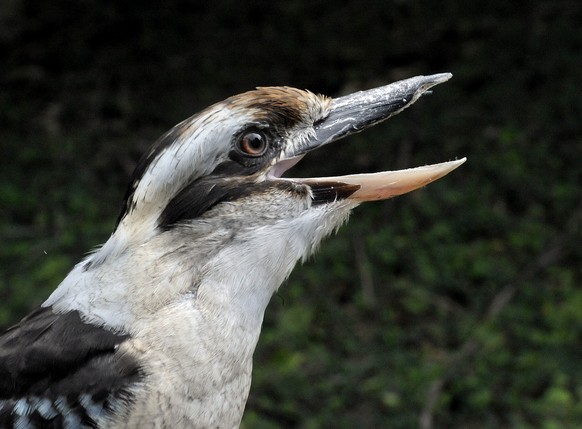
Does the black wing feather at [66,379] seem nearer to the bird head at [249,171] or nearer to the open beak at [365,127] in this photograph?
the bird head at [249,171]

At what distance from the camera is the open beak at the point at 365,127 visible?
2.80 m

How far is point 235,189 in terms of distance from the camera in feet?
8.84

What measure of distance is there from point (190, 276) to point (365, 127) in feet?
2.11

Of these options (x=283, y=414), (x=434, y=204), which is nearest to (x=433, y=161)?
(x=434, y=204)

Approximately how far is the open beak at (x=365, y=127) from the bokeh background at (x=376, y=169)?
2.21 metres

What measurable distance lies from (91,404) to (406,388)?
2.61 metres

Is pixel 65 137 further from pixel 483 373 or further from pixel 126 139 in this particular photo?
pixel 483 373

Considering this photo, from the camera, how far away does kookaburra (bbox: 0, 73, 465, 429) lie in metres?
2.54

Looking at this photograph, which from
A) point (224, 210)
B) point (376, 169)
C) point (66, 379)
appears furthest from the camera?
point (376, 169)

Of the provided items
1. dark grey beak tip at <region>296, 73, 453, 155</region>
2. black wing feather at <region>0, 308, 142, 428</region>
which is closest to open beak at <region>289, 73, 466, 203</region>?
dark grey beak tip at <region>296, 73, 453, 155</region>

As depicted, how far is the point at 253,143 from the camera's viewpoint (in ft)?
8.96

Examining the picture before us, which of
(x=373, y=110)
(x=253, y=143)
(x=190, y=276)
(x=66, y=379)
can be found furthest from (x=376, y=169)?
(x=66, y=379)

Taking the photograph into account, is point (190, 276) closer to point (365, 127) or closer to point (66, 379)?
point (66, 379)

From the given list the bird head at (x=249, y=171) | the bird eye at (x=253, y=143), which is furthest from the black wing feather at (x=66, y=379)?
the bird eye at (x=253, y=143)
